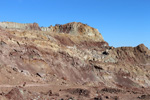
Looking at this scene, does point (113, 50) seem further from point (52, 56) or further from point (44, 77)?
point (44, 77)

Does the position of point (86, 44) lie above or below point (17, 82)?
above

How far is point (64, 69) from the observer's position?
3622cm

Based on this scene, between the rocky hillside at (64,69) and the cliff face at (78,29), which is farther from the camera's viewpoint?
the cliff face at (78,29)

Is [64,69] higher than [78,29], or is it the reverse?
[78,29]

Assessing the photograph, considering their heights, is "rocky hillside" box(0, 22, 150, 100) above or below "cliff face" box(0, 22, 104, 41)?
below

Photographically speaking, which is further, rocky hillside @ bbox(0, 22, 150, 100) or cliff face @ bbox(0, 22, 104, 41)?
cliff face @ bbox(0, 22, 104, 41)

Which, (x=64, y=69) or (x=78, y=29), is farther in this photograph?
(x=78, y=29)

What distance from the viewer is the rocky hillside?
23516mm

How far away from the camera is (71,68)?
37.9 meters

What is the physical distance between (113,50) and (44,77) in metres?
30.8

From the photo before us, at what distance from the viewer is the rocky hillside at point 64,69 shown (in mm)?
23516

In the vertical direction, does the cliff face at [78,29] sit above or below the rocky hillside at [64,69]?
above

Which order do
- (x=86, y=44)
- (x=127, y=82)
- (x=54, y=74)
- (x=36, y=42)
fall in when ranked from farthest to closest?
(x=86, y=44), (x=127, y=82), (x=36, y=42), (x=54, y=74)

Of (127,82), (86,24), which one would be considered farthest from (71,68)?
(86,24)
